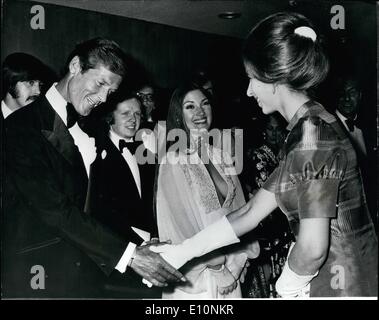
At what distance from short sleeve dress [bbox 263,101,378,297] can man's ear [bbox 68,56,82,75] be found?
2.96 feet

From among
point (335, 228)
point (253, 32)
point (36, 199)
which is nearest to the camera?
point (335, 228)

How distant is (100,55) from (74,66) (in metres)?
0.12

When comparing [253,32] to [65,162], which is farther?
[65,162]

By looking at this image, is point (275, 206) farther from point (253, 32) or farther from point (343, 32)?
point (343, 32)

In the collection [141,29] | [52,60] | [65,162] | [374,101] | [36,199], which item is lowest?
[36,199]

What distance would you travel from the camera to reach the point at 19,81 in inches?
84.7

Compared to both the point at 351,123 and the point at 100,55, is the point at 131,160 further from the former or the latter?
the point at 351,123

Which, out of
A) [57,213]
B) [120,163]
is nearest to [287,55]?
[120,163]

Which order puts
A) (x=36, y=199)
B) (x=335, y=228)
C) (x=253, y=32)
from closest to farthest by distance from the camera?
(x=335, y=228)
(x=253, y=32)
(x=36, y=199)

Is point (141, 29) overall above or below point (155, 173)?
above

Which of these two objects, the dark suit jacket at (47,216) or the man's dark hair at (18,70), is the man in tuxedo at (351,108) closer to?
the dark suit jacket at (47,216)

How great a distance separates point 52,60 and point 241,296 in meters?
1.25

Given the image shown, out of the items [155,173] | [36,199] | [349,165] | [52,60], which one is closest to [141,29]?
[52,60]
